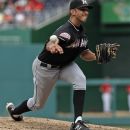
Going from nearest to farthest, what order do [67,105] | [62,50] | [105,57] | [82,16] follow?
1. [62,50]
2. [82,16]
3. [105,57]
4. [67,105]

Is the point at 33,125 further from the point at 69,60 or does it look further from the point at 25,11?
the point at 25,11

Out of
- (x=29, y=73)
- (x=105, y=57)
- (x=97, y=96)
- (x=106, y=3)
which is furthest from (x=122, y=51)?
(x=105, y=57)

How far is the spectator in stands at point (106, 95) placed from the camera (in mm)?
14312

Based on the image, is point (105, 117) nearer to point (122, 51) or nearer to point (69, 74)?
point (122, 51)

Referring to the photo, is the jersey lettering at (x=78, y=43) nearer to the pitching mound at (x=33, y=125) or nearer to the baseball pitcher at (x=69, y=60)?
the baseball pitcher at (x=69, y=60)

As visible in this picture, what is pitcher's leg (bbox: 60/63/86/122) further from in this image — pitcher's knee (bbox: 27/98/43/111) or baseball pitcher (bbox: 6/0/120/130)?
pitcher's knee (bbox: 27/98/43/111)

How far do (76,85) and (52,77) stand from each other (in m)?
0.31

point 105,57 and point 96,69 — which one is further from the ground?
point 105,57

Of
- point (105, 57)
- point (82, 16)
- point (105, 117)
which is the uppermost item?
point (82, 16)

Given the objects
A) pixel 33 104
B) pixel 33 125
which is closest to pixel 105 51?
pixel 33 104

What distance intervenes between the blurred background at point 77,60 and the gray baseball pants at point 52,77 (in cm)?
634

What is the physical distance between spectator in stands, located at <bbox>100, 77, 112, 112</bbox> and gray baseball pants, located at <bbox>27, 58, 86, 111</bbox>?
324 inches

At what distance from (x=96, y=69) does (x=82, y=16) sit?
1198 cm

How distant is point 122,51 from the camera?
59.6ft
